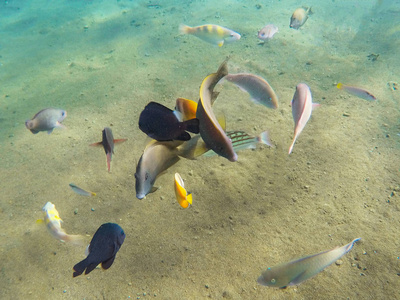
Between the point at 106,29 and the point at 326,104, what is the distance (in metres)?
9.51

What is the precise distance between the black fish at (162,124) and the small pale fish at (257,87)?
1.45 m

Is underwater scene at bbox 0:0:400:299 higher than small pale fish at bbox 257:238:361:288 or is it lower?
lower

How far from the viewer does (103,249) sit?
1680 millimetres

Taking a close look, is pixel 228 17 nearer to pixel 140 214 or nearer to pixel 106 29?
pixel 106 29

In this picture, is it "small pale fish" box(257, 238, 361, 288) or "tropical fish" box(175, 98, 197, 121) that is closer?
"small pale fish" box(257, 238, 361, 288)

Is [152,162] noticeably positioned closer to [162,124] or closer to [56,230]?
[162,124]

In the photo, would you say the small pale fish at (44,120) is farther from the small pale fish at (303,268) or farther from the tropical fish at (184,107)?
the small pale fish at (303,268)

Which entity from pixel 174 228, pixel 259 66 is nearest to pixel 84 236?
pixel 174 228

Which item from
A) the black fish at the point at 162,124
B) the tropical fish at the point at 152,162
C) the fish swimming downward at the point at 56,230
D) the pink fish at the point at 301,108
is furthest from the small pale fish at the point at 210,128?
the fish swimming downward at the point at 56,230

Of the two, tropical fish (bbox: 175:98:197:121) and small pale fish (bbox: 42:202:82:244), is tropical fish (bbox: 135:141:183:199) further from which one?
small pale fish (bbox: 42:202:82:244)

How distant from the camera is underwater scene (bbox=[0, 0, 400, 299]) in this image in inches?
74.3

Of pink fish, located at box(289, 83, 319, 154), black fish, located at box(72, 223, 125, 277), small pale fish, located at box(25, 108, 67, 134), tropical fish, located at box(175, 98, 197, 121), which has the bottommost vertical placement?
small pale fish, located at box(25, 108, 67, 134)

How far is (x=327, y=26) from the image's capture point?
26.8 feet

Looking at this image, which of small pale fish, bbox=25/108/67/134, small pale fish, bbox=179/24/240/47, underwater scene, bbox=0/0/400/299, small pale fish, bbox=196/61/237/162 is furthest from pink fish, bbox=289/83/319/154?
small pale fish, bbox=25/108/67/134
